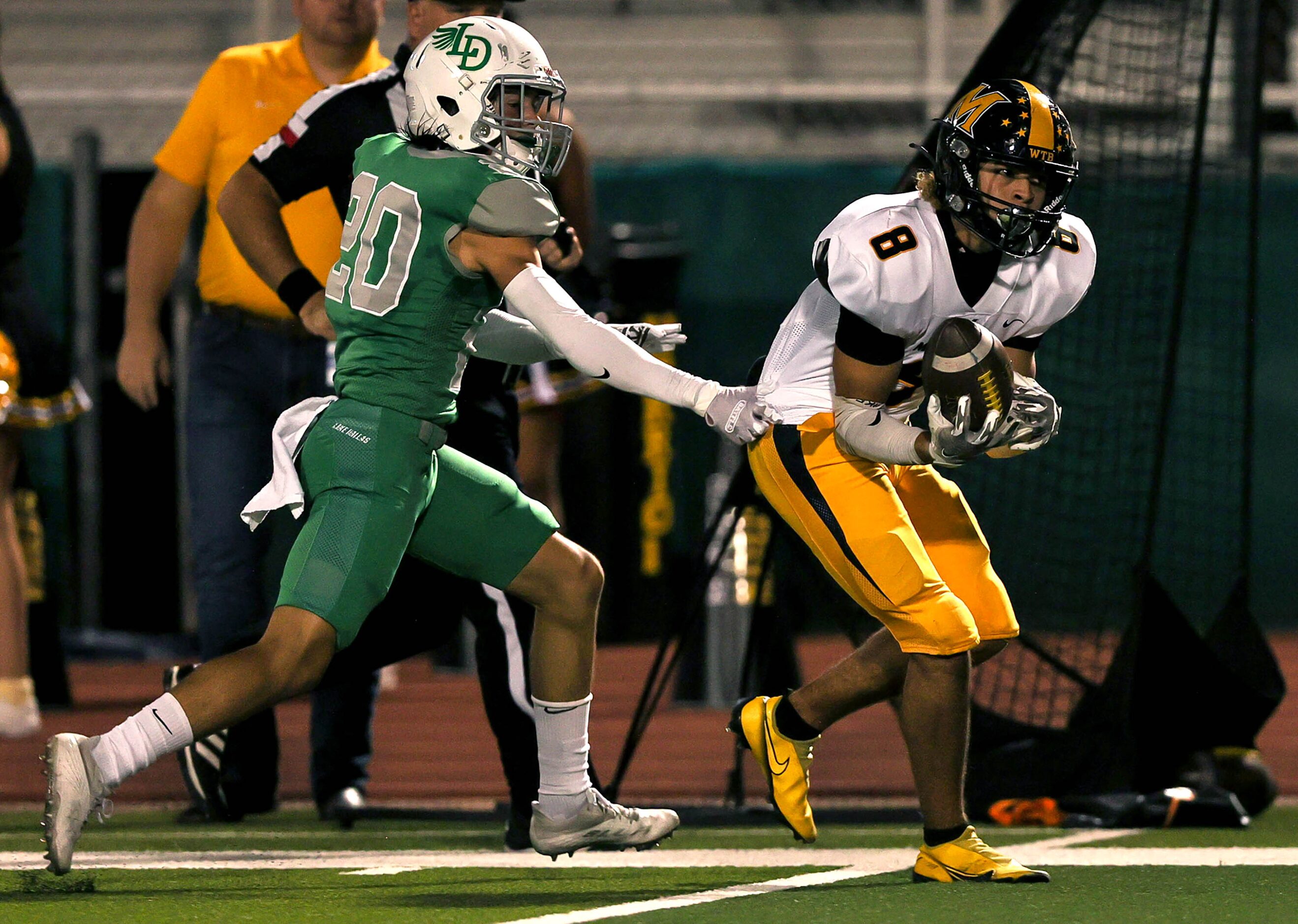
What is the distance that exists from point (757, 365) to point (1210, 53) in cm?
169

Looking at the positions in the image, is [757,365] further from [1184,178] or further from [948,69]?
[948,69]

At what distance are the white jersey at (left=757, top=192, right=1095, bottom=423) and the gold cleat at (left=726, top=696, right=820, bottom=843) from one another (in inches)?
27.3

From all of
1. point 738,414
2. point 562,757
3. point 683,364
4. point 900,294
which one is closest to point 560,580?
point 562,757

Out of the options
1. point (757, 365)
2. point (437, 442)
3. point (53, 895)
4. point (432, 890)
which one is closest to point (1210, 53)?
point (757, 365)

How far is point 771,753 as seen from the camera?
468 cm

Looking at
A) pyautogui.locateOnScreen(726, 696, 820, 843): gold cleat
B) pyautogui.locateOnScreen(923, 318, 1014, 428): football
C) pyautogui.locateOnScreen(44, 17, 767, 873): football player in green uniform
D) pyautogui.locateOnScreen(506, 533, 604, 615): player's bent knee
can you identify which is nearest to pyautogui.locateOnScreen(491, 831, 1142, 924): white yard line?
pyautogui.locateOnScreen(726, 696, 820, 843): gold cleat

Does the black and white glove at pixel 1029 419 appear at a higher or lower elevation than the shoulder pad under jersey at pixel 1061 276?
lower

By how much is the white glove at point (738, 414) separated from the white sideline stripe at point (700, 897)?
81 cm

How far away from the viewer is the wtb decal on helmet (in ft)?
14.1

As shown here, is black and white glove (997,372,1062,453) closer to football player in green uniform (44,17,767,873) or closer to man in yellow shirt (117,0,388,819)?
football player in green uniform (44,17,767,873)

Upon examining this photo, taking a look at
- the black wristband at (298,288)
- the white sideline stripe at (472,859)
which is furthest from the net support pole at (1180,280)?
the black wristband at (298,288)

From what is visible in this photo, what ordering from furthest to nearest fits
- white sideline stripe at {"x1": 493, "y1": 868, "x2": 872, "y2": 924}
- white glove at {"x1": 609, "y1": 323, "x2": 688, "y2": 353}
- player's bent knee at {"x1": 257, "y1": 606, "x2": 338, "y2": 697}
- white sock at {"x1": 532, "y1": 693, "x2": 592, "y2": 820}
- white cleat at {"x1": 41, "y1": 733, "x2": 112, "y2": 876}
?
white sock at {"x1": 532, "y1": 693, "x2": 592, "y2": 820}
white glove at {"x1": 609, "y1": 323, "x2": 688, "y2": 353}
player's bent knee at {"x1": 257, "y1": 606, "x2": 338, "y2": 697}
white cleat at {"x1": 41, "y1": 733, "x2": 112, "y2": 876}
white sideline stripe at {"x1": 493, "y1": 868, "x2": 872, "y2": 924}

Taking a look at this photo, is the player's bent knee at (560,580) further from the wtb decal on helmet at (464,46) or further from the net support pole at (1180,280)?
the net support pole at (1180,280)

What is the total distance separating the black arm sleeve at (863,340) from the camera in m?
4.29
